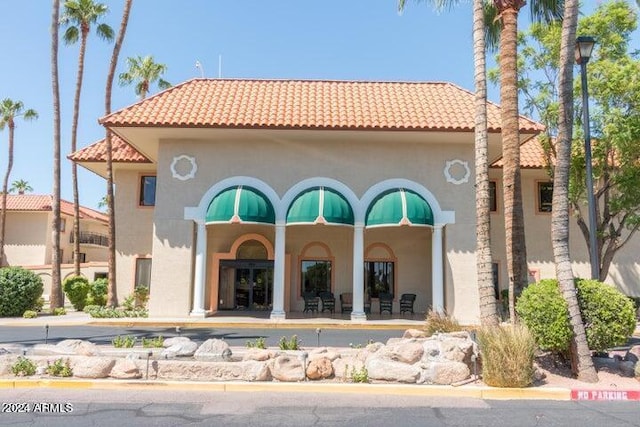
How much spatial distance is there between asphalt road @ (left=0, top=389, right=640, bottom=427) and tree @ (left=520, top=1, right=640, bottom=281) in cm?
1382

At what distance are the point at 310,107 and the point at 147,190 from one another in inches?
387

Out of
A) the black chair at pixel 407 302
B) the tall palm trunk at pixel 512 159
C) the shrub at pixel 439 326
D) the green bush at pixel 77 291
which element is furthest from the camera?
the green bush at pixel 77 291

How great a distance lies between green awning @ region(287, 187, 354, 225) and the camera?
17.7 metres

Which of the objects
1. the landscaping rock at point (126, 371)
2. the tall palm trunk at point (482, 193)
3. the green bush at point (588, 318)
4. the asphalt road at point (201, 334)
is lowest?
the asphalt road at point (201, 334)

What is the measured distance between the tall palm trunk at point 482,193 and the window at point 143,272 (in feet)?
57.3

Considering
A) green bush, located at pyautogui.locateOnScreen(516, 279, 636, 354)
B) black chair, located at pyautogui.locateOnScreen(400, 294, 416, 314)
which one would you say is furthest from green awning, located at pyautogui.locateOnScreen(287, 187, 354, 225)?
green bush, located at pyautogui.locateOnScreen(516, 279, 636, 354)

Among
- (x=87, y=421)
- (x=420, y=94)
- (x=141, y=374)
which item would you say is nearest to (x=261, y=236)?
(x=420, y=94)

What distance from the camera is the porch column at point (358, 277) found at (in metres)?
18.2

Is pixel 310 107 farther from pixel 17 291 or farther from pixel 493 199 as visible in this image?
pixel 17 291

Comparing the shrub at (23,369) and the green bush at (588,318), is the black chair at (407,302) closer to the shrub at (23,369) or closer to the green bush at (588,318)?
the green bush at (588,318)

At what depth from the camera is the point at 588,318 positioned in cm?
904

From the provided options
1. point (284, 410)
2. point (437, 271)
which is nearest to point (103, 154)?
point (437, 271)

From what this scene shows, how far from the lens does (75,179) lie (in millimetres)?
27438

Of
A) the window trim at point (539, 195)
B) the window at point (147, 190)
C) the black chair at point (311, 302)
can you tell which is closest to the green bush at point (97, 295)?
the window at point (147, 190)
